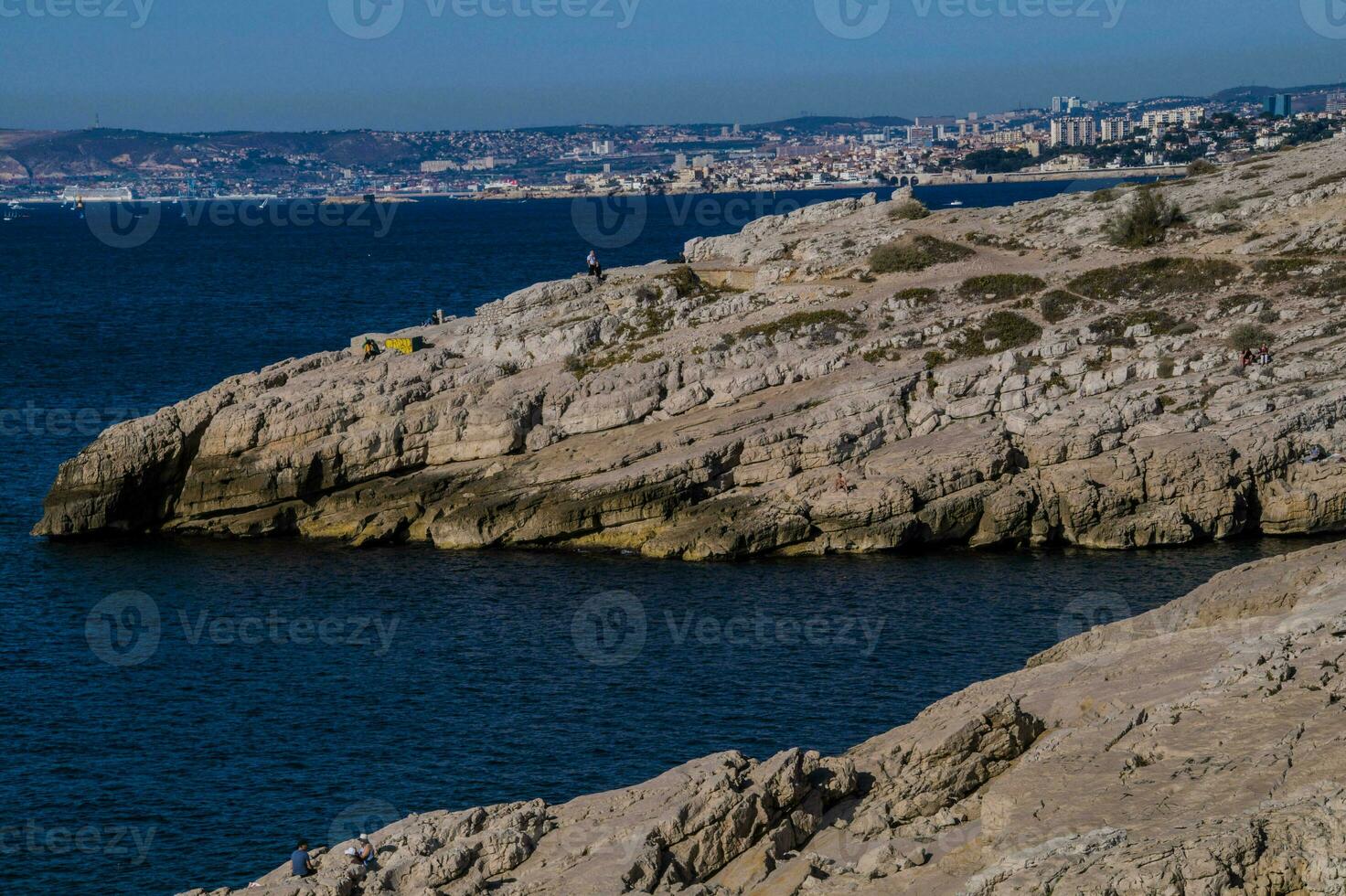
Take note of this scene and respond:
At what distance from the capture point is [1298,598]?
31172mm

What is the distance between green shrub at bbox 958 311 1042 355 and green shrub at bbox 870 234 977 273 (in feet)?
23.5

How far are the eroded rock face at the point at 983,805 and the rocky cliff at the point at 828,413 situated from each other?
26.7m

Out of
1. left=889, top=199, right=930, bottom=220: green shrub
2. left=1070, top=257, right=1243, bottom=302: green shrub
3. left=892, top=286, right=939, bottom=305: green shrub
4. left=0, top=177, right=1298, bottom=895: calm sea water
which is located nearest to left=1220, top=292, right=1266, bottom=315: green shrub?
left=1070, top=257, right=1243, bottom=302: green shrub

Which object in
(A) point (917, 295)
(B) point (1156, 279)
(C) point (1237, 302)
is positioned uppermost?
(B) point (1156, 279)

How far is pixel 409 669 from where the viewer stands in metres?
45.4

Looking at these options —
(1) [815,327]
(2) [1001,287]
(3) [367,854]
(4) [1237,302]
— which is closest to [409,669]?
(3) [367,854]

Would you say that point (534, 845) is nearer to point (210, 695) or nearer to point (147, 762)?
point (147, 762)

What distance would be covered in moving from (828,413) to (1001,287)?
14.2m

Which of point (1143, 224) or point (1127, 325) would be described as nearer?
point (1127, 325)

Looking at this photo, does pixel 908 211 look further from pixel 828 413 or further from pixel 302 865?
pixel 302 865

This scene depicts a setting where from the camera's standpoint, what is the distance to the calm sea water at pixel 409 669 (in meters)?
35.9

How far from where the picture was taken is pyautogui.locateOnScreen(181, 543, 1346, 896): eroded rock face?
69.3 feet

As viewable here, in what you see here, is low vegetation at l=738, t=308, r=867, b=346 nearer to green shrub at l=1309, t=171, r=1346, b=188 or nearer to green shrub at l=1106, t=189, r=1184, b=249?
green shrub at l=1106, t=189, r=1184, b=249

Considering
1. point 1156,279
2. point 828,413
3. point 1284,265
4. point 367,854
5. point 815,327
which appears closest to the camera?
point 367,854
